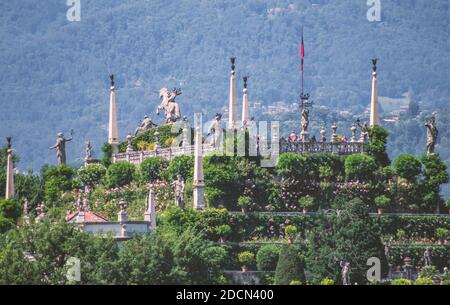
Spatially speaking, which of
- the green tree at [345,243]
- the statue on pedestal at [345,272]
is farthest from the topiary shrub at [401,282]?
the statue on pedestal at [345,272]

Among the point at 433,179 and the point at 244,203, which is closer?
the point at 244,203

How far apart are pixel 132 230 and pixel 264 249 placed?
6.42m

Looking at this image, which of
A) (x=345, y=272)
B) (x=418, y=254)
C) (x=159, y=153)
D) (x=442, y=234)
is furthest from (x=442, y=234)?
(x=159, y=153)

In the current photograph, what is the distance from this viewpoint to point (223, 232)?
12794cm

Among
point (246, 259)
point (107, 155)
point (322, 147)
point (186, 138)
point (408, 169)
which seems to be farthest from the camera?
point (107, 155)

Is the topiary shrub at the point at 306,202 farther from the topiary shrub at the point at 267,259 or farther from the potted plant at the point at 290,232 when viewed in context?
the topiary shrub at the point at 267,259

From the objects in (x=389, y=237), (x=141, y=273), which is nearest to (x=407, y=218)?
(x=389, y=237)

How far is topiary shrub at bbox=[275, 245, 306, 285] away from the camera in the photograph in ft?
397

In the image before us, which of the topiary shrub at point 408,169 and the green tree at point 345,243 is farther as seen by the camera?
the topiary shrub at point 408,169

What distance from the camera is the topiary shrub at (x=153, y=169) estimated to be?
5354 inches

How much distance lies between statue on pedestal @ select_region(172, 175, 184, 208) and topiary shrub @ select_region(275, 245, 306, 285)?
897 centimetres

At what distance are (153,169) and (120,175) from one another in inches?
75.8

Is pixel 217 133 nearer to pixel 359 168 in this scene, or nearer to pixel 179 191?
pixel 179 191

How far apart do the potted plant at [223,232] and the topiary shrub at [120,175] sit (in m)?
10.4
